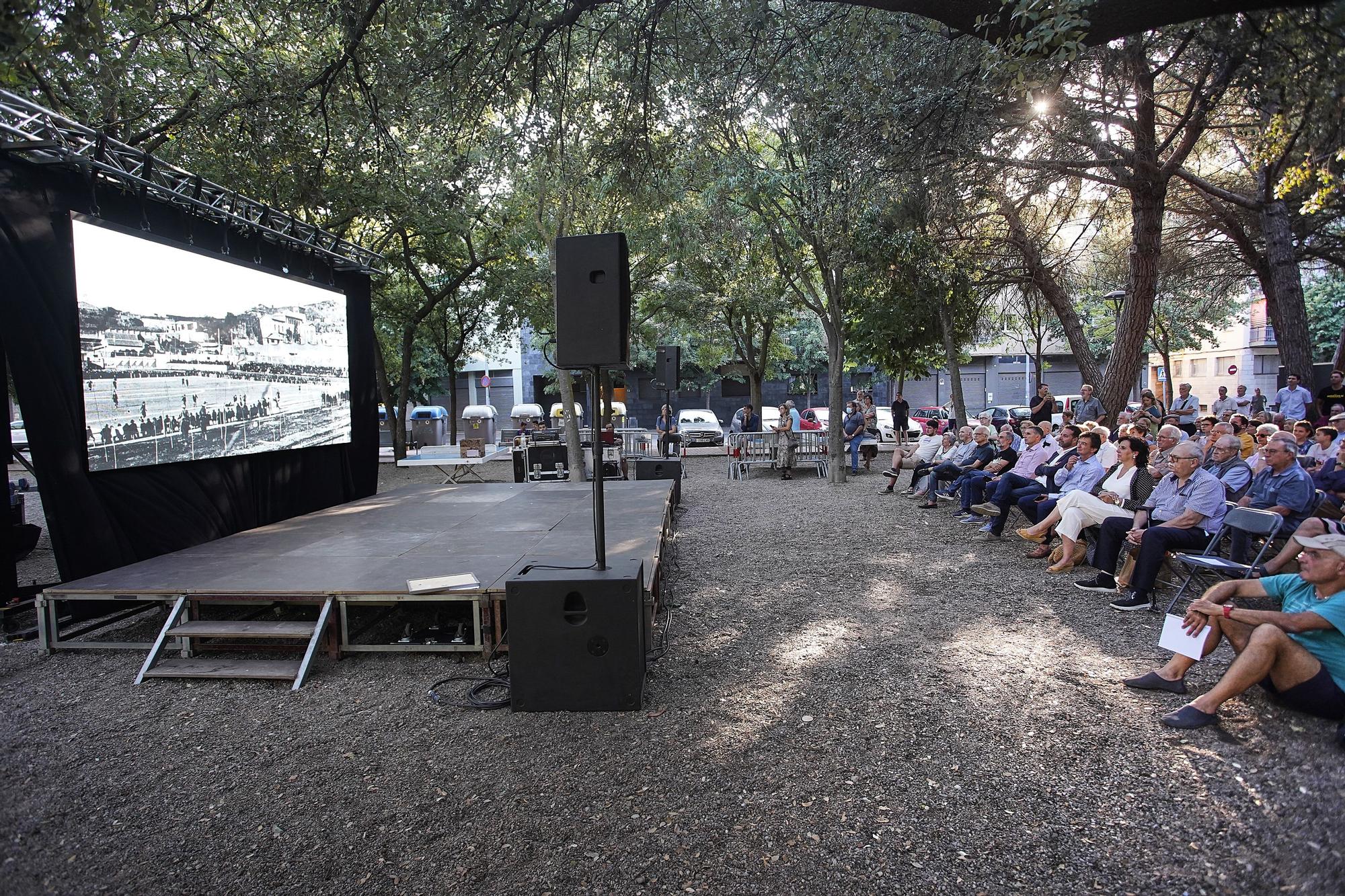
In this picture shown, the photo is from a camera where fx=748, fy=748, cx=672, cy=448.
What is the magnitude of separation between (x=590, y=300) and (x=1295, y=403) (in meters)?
11.9

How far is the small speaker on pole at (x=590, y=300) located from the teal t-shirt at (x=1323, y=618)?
307cm

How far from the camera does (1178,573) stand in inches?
223

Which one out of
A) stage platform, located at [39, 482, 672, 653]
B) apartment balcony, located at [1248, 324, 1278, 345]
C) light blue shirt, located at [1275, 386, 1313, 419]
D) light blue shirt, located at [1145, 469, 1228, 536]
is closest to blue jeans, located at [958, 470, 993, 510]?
light blue shirt, located at [1145, 469, 1228, 536]

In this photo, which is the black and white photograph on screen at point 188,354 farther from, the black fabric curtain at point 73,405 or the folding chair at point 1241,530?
the folding chair at point 1241,530

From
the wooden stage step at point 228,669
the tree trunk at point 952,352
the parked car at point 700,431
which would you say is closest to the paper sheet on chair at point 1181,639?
the wooden stage step at point 228,669

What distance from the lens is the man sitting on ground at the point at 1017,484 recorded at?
7312 mm

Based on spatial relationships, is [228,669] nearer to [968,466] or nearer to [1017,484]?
[1017,484]

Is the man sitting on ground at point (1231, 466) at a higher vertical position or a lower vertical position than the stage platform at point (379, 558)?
higher

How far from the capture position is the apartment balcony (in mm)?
31547

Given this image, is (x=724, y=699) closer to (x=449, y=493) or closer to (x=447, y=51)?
(x=447, y=51)

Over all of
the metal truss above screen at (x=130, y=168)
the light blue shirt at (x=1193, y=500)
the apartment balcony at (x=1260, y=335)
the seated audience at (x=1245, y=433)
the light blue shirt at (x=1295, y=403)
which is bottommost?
the light blue shirt at (x=1193, y=500)

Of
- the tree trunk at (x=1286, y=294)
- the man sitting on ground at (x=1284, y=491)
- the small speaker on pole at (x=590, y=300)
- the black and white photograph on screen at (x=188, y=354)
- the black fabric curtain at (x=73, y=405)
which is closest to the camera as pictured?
the small speaker on pole at (x=590, y=300)

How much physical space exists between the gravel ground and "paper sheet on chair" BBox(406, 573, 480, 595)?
1.46 ft

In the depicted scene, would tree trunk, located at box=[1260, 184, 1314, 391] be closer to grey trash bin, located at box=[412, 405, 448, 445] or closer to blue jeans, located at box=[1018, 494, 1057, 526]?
blue jeans, located at box=[1018, 494, 1057, 526]
